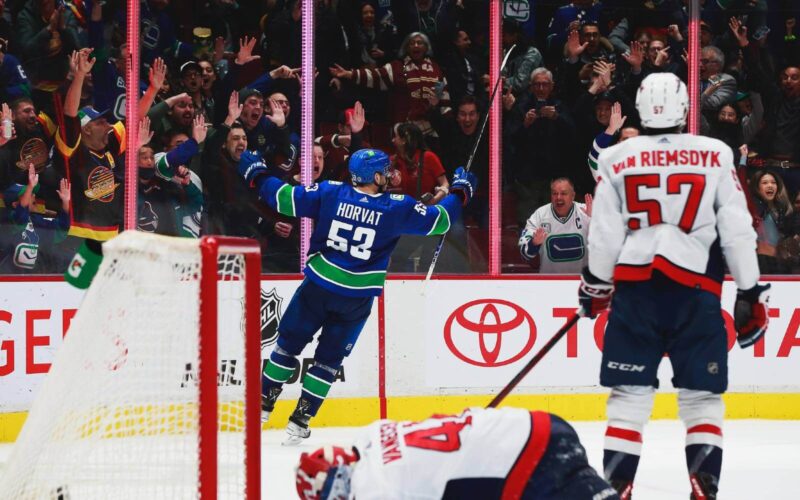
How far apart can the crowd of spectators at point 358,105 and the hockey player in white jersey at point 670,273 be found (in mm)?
2344

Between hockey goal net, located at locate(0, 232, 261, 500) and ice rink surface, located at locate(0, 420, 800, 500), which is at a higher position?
hockey goal net, located at locate(0, 232, 261, 500)

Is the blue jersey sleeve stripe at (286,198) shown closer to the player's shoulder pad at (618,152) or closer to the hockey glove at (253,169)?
the hockey glove at (253,169)

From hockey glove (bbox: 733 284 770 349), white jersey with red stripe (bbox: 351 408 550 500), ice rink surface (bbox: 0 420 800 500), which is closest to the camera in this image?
white jersey with red stripe (bbox: 351 408 550 500)

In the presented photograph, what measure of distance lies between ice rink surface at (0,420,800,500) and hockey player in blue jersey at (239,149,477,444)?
30 cm

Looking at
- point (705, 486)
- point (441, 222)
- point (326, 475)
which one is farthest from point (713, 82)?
point (326, 475)

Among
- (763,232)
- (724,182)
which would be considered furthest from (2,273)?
(763,232)

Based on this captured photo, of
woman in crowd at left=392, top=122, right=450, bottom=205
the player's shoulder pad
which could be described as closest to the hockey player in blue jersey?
woman in crowd at left=392, top=122, right=450, bottom=205

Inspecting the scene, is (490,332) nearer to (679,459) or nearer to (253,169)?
(679,459)

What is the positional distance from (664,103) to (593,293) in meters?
0.54

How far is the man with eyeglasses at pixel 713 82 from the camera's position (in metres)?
5.93

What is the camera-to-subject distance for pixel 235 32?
220 inches

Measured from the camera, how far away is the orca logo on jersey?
5480 millimetres

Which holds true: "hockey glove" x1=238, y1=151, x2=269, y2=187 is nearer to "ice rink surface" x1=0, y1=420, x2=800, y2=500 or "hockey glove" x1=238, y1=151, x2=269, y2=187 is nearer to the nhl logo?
the nhl logo

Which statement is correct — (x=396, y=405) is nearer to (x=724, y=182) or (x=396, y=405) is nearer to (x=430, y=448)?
(x=724, y=182)
